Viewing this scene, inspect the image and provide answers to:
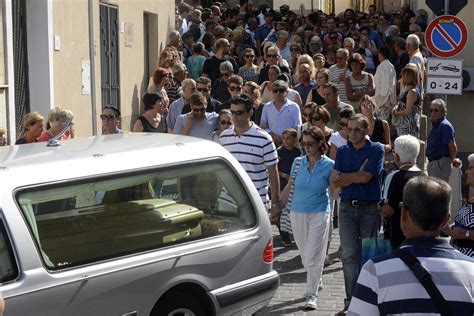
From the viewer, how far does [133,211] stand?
6.89 m

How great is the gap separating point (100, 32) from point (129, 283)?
1140cm

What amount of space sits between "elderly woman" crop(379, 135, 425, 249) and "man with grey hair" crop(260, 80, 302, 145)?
4738 millimetres

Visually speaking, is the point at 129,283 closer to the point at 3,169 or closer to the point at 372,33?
the point at 3,169

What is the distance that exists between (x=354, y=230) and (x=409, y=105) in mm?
5830

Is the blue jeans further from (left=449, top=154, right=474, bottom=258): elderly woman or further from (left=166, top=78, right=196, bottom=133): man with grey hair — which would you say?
(left=166, top=78, right=196, bottom=133): man with grey hair

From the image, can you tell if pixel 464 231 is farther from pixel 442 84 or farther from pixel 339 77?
pixel 339 77

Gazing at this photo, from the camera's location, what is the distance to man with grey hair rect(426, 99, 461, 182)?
12.6 metres

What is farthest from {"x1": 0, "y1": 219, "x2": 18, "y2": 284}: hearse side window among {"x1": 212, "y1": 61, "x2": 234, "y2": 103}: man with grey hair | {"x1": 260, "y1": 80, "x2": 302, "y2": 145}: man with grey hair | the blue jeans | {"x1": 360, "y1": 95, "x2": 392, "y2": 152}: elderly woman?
{"x1": 212, "y1": 61, "x2": 234, "y2": 103}: man with grey hair

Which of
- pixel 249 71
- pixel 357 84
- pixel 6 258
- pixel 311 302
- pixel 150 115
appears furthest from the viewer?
pixel 249 71

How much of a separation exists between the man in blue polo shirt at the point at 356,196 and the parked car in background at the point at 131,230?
3.47ft

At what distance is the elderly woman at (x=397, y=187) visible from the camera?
745cm

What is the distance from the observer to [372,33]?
2378 cm

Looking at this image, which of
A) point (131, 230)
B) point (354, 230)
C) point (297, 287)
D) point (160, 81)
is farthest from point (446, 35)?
point (131, 230)

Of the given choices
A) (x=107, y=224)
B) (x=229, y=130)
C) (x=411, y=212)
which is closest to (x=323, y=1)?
(x=229, y=130)
